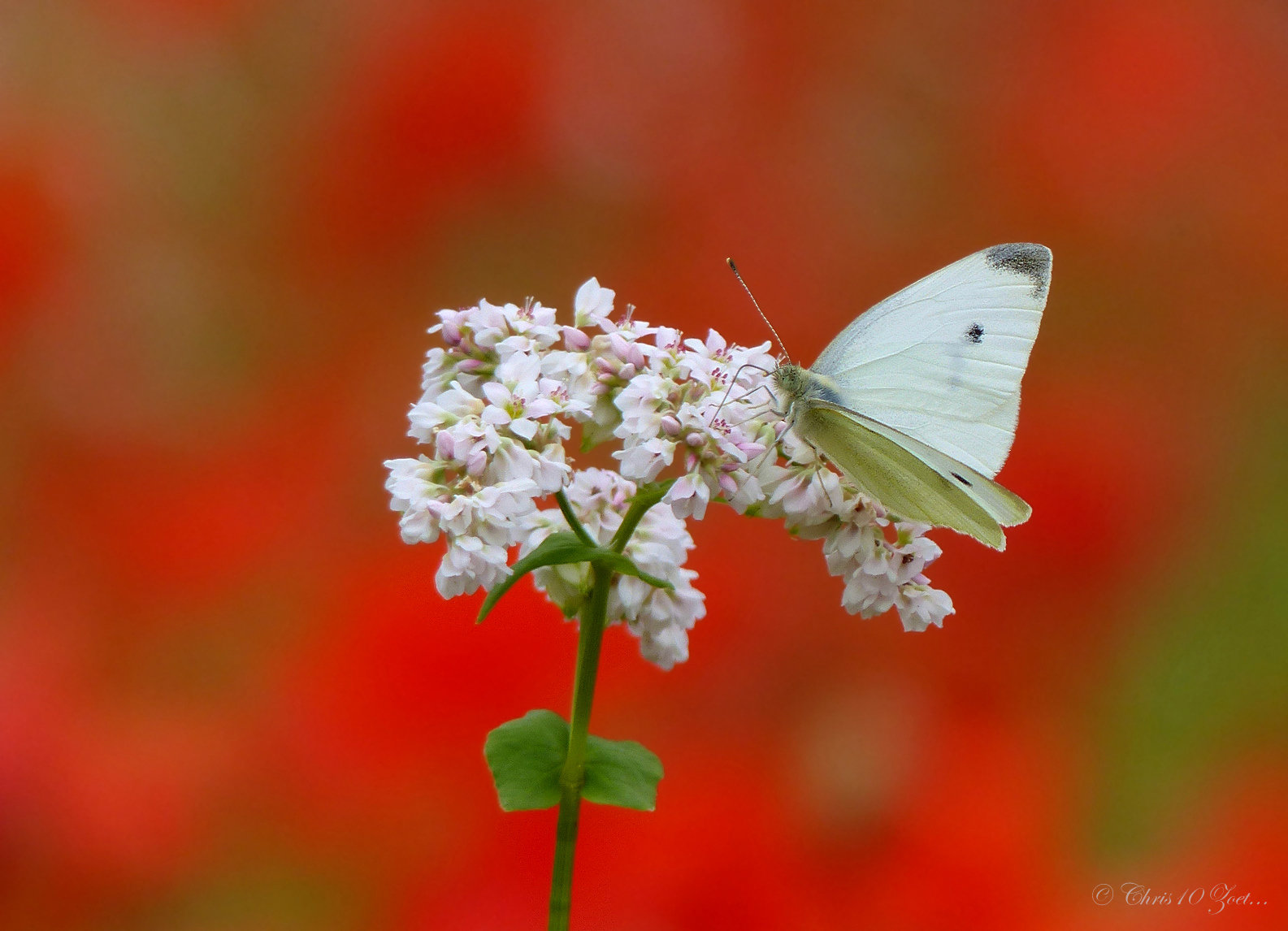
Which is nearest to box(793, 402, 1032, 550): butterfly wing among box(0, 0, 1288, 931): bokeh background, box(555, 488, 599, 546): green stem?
box(555, 488, 599, 546): green stem

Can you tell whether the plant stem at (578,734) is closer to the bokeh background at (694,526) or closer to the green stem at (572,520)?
the green stem at (572,520)

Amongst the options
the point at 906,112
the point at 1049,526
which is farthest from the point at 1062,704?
the point at 906,112

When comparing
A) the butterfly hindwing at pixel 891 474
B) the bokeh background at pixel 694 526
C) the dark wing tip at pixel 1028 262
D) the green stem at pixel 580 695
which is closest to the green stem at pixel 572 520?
the green stem at pixel 580 695

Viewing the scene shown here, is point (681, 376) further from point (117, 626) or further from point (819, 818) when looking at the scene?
point (117, 626)

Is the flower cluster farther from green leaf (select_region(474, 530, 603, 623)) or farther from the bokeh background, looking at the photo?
the bokeh background

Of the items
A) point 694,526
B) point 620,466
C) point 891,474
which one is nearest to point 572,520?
point 620,466

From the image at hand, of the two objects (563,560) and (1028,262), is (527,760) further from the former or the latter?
(1028,262)
